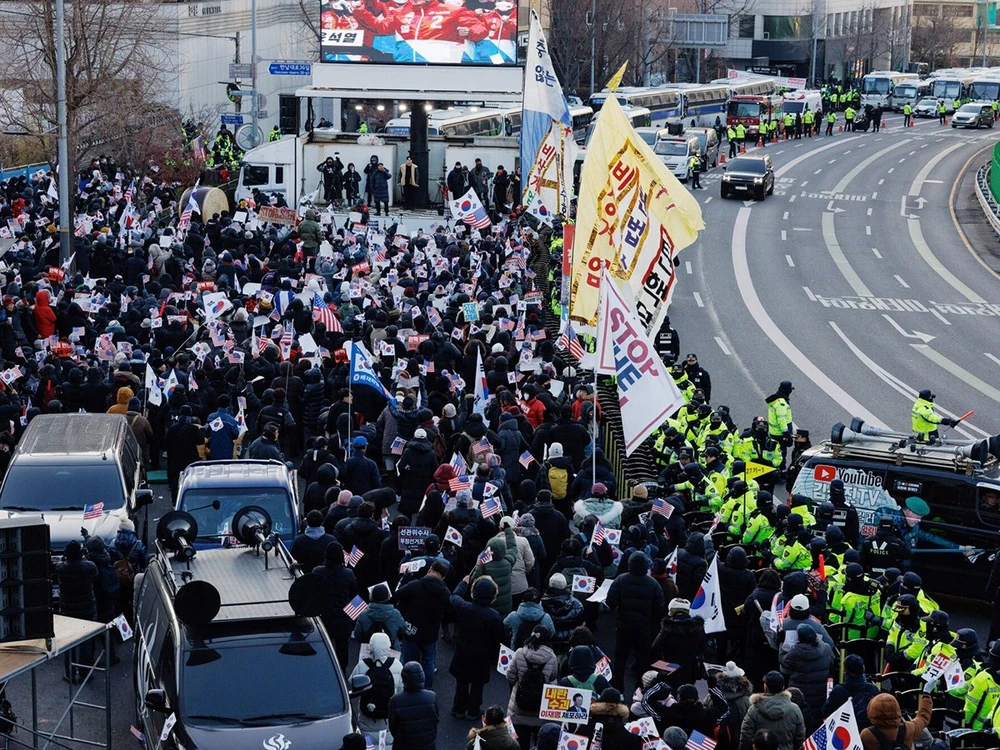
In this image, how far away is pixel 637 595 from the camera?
531 inches

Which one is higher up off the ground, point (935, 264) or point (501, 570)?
point (501, 570)

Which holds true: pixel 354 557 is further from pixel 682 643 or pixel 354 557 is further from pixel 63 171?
pixel 63 171

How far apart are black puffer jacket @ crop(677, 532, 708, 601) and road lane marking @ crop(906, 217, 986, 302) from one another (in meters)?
24.5

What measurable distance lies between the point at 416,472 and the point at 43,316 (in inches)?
338

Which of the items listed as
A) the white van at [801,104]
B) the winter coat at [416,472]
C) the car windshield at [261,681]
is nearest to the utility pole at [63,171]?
the winter coat at [416,472]

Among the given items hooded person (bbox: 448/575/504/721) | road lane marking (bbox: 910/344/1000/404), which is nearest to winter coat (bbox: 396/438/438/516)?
hooded person (bbox: 448/575/504/721)

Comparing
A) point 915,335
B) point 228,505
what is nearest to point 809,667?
point 228,505

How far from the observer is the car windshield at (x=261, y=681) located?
10.8 metres

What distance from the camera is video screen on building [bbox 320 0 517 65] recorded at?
4244 cm

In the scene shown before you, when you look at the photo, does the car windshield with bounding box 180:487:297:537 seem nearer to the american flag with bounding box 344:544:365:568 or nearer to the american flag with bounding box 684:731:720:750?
the american flag with bounding box 344:544:365:568

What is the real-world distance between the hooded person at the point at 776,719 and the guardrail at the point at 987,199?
1479 inches

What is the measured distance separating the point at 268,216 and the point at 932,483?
21.4m

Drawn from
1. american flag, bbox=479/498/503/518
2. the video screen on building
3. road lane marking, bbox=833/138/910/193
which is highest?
the video screen on building

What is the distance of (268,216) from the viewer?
115 feet
